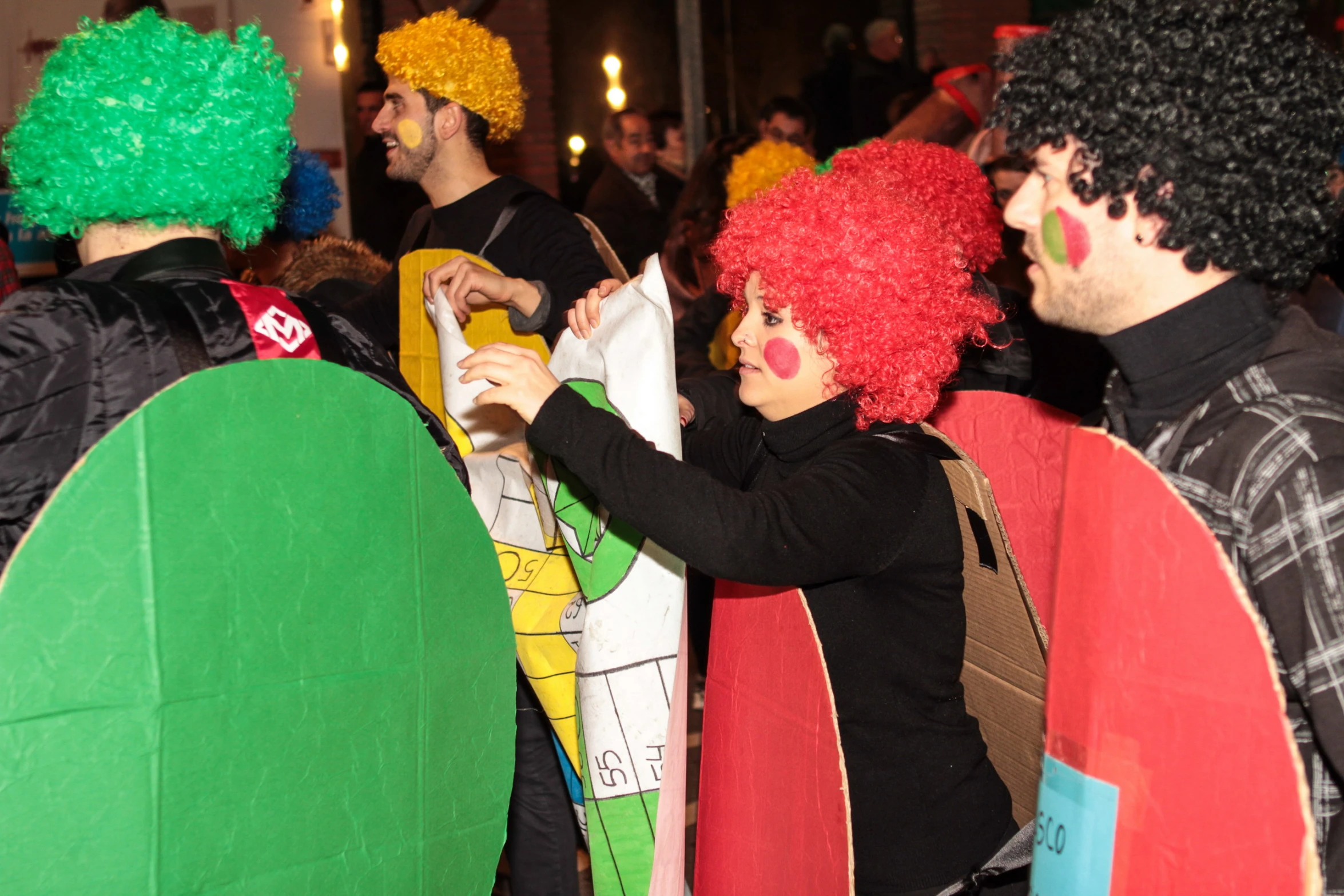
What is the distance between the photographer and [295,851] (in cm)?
150

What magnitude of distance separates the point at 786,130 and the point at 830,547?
3983 millimetres

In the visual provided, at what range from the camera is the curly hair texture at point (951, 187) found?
8.62 ft

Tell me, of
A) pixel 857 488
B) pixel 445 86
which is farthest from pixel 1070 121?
pixel 445 86

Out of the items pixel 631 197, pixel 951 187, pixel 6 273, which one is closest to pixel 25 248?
pixel 6 273

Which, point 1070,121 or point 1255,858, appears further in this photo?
point 1070,121

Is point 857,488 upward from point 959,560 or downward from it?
upward

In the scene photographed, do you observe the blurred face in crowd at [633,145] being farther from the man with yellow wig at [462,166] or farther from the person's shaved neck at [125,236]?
the person's shaved neck at [125,236]

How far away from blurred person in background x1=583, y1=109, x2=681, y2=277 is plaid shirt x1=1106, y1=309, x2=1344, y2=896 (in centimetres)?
398

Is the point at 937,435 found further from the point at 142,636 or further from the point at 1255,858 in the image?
the point at 142,636

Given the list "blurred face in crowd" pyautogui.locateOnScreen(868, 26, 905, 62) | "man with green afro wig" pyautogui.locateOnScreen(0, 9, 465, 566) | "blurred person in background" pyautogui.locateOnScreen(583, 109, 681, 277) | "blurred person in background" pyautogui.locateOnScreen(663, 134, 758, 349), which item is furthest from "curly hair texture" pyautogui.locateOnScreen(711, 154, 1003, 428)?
"blurred face in crowd" pyautogui.locateOnScreen(868, 26, 905, 62)

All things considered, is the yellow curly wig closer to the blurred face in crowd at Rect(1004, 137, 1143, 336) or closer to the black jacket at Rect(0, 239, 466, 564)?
the blurred face in crowd at Rect(1004, 137, 1143, 336)

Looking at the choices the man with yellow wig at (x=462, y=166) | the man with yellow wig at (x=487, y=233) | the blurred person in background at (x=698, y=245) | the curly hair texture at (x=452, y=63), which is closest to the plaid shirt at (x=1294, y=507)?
the man with yellow wig at (x=487, y=233)

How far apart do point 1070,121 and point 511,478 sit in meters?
1.18

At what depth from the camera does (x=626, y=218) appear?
17.3ft
